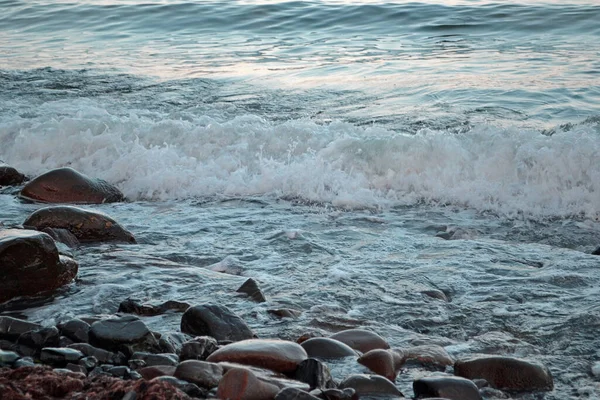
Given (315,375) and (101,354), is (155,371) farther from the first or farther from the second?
(315,375)

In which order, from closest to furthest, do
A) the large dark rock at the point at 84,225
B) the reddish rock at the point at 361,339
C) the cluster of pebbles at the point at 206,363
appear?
the cluster of pebbles at the point at 206,363 < the reddish rock at the point at 361,339 < the large dark rock at the point at 84,225

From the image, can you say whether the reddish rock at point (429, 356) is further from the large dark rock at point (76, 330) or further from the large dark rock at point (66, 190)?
the large dark rock at point (66, 190)

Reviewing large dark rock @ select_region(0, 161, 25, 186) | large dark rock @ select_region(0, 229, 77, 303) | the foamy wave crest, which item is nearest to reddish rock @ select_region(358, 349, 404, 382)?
large dark rock @ select_region(0, 229, 77, 303)

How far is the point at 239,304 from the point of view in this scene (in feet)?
12.8

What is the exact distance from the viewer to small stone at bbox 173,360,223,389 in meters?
2.78

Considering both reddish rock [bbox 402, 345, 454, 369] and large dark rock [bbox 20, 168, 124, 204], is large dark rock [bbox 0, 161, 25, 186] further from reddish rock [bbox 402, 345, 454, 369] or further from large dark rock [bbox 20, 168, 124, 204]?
reddish rock [bbox 402, 345, 454, 369]

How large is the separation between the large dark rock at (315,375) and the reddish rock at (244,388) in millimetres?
196

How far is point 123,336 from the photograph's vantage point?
3.14 meters

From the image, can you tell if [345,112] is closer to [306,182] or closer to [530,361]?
[306,182]

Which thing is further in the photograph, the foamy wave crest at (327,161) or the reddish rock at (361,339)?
the foamy wave crest at (327,161)

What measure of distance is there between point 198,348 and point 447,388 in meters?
0.99

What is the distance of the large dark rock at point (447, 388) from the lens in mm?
2867

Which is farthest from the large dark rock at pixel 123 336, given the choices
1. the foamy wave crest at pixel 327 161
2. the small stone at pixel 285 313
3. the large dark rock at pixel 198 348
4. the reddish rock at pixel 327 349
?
the foamy wave crest at pixel 327 161

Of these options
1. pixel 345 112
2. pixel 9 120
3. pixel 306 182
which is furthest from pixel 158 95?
pixel 306 182
